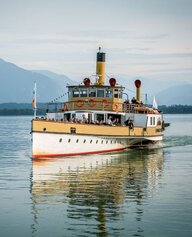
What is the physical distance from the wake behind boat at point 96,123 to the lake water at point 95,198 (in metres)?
1.67

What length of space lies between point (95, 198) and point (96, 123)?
23422mm

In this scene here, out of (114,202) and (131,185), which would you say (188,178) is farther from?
(114,202)

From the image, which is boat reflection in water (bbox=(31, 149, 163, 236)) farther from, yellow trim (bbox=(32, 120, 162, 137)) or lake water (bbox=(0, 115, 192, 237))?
yellow trim (bbox=(32, 120, 162, 137))

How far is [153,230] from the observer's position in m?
23.1

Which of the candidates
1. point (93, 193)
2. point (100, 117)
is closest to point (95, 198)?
point (93, 193)

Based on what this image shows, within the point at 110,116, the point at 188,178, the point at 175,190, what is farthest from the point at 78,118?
the point at 175,190

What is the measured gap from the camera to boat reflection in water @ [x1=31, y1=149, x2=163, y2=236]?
23891 mm

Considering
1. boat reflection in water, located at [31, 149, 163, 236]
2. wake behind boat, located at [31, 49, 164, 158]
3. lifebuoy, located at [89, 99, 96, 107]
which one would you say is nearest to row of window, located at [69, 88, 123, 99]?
wake behind boat, located at [31, 49, 164, 158]

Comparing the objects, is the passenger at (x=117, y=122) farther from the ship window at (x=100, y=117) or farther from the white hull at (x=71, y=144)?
the white hull at (x=71, y=144)

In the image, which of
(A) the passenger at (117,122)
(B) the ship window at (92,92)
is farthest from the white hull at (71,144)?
(B) the ship window at (92,92)

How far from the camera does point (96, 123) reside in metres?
52.5

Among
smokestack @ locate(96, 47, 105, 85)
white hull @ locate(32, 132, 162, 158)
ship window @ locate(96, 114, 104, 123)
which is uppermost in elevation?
smokestack @ locate(96, 47, 105, 85)

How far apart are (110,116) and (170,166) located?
12140 millimetres

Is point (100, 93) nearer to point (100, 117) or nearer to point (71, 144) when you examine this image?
point (100, 117)
